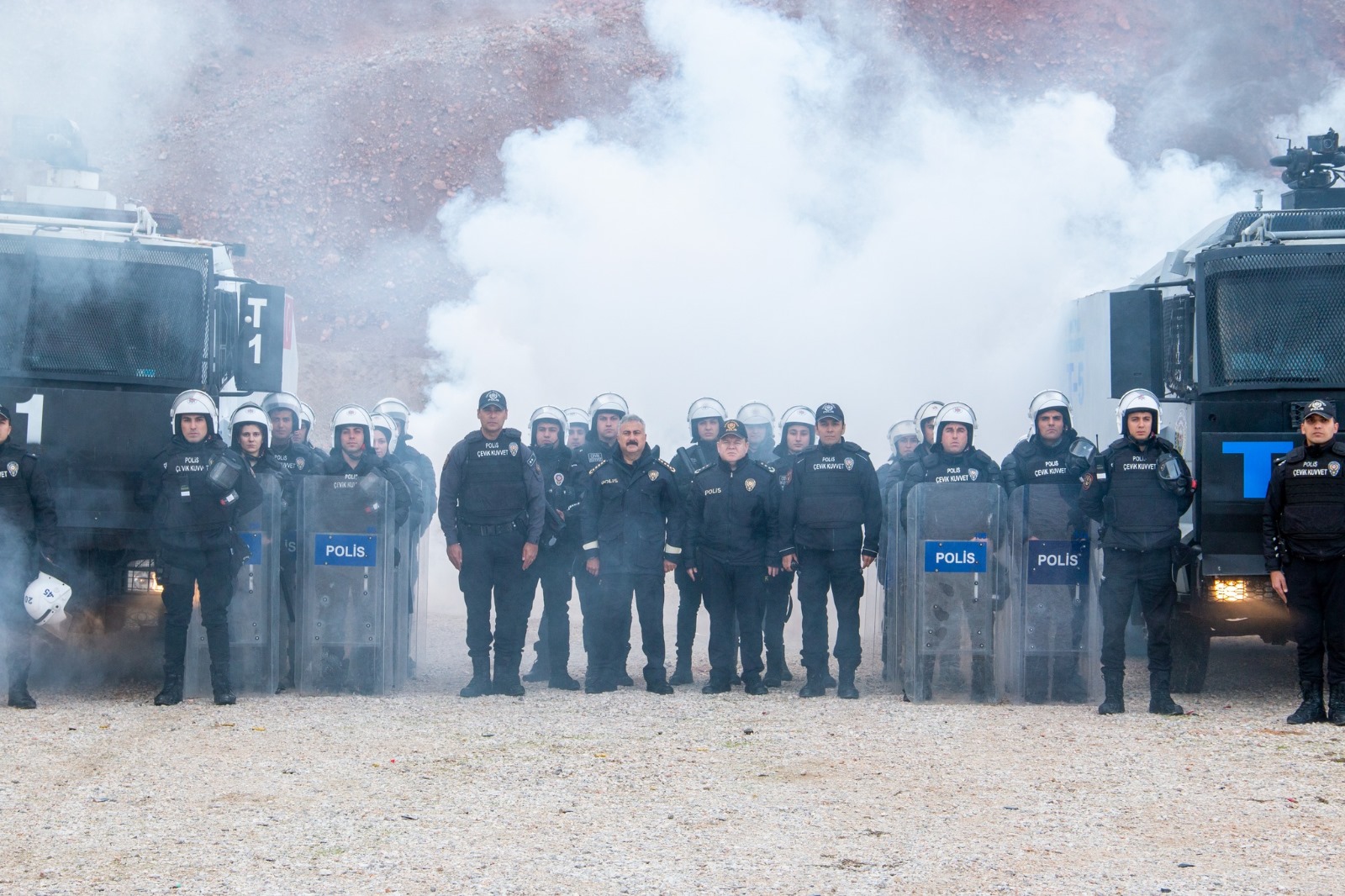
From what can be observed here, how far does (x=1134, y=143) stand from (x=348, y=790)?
4266cm

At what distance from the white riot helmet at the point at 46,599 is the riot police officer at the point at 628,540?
136 inches

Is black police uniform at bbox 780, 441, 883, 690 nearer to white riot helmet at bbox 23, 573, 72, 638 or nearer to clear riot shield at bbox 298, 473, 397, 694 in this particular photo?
clear riot shield at bbox 298, 473, 397, 694

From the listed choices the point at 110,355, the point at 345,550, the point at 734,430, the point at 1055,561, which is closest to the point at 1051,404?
the point at 1055,561

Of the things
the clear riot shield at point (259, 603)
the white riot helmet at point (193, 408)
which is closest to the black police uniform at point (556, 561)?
the clear riot shield at point (259, 603)

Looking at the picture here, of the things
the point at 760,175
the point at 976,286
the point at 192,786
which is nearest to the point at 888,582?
the point at 192,786

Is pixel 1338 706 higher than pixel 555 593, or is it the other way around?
pixel 555 593

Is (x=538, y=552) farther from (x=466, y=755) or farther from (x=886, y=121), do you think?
(x=886, y=121)

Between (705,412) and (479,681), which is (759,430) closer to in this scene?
(705,412)

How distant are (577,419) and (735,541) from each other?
11.3 ft

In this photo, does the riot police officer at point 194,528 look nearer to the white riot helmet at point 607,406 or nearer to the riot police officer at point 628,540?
the riot police officer at point 628,540

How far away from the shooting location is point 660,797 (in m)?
7.17

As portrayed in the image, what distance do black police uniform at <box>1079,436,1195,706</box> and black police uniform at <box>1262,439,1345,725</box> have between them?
0.59 metres

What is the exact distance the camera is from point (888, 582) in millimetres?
10750

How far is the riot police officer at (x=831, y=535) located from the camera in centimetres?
1043
